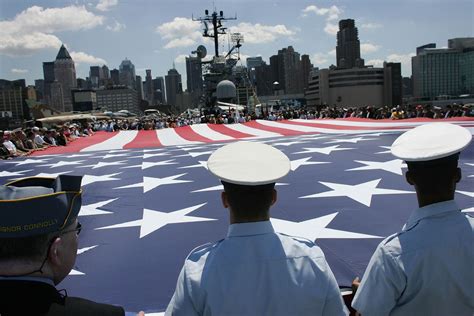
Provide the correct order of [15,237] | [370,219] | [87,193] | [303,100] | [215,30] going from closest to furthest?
1. [15,237]
2. [370,219]
3. [87,193]
4. [215,30]
5. [303,100]

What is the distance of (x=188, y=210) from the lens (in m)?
4.54

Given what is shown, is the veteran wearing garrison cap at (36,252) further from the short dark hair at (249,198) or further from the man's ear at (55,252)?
the short dark hair at (249,198)

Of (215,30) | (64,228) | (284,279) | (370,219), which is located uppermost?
(215,30)

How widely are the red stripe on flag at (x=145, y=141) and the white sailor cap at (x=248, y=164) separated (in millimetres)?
10664

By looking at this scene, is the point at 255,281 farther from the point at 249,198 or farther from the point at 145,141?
the point at 145,141

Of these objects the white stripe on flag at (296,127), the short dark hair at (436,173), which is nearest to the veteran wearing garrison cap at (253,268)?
the short dark hair at (436,173)

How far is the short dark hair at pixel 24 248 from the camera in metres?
1.15

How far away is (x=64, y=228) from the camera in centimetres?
124

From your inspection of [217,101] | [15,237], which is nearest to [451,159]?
[15,237]

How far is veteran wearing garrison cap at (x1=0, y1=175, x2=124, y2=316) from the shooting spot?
3.74ft

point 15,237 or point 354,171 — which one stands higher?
point 15,237

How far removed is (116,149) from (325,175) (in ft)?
23.7

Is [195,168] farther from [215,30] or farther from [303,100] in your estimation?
[303,100]

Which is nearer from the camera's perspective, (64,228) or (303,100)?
(64,228)
